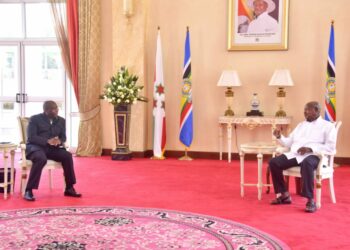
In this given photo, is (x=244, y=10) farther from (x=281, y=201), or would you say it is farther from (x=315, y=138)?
(x=281, y=201)

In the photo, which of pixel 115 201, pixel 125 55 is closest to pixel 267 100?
pixel 125 55

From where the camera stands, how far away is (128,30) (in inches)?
396

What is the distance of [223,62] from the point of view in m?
9.97

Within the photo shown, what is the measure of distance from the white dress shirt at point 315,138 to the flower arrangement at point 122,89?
432 centimetres

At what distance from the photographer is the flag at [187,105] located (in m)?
9.74

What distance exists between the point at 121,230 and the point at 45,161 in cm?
189

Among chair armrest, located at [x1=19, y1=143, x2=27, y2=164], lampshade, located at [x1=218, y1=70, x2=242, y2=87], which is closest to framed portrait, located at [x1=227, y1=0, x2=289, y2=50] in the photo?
lampshade, located at [x1=218, y1=70, x2=242, y2=87]

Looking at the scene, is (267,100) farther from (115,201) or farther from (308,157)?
(115,201)

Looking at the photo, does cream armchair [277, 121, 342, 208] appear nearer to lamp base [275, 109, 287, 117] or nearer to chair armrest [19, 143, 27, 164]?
chair armrest [19, 143, 27, 164]

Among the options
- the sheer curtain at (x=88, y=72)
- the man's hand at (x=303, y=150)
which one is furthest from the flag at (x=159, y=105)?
the man's hand at (x=303, y=150)

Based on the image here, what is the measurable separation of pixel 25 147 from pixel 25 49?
219 inches

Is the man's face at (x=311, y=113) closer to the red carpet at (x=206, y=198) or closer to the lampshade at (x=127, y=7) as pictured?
the red carpet at (x=206, y=198)

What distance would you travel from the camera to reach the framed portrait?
9586 millimetres

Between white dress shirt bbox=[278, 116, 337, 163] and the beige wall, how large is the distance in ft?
12.7
